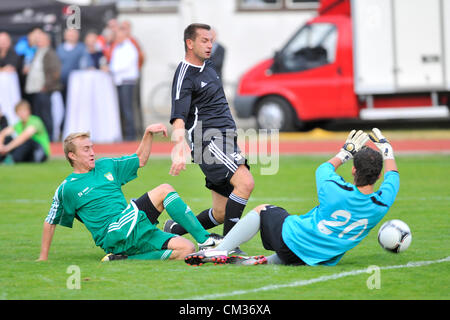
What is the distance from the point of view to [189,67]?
8.27 meters

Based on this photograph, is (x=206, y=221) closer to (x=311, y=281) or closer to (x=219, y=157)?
(x=219, y=157)

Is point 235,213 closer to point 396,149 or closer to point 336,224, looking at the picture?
point 336,224

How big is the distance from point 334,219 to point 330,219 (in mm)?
31

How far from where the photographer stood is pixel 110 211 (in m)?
7.67

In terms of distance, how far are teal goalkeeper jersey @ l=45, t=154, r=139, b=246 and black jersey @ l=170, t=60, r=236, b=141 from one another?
3.16ft

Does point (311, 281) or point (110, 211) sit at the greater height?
point (110, 211)

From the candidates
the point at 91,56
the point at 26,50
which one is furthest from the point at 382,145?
the point at 26,50

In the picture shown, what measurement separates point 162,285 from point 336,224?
1438 millimetres

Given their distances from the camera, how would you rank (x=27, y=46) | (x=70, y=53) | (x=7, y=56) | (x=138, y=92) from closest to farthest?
(x=7, y=56)
(x=70, y=53)
(x=27, y=46)
(x=138, y=92)

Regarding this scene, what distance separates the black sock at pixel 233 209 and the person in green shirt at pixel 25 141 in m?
9.56

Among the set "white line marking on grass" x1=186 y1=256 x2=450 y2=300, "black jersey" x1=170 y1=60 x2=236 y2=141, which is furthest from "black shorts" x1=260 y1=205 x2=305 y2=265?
"black jersey" x1=170 y1=60 x2=236 y2=141

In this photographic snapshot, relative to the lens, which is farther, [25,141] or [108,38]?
[108,38]

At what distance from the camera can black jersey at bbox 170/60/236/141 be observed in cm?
816

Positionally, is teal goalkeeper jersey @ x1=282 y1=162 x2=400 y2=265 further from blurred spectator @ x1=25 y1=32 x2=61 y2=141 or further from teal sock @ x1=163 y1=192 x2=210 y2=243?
blurred spectator @ x1=25 y1=32 x2=61 y2=141
